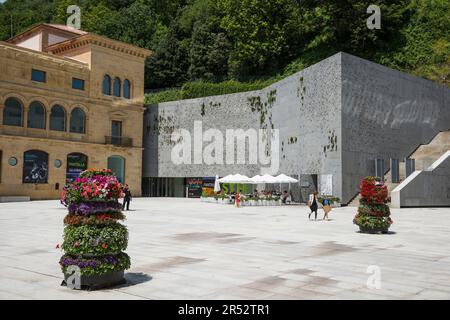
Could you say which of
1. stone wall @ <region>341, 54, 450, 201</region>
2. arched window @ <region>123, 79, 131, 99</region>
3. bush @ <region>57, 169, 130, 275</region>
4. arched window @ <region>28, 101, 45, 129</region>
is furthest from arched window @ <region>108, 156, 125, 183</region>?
bush @ <region>57, 169, 130, 275</region>

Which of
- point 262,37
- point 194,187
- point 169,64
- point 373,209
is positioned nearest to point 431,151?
point 194,187

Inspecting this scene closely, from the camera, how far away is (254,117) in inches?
1779

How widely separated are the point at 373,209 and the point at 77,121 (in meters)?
36.3

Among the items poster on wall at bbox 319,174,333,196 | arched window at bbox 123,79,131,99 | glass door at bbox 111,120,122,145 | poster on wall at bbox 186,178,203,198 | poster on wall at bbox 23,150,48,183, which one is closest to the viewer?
poster on wall at bbox 319,174,333,196

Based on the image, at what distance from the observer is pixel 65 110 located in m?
45.1

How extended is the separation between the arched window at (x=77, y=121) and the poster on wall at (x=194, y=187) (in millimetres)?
12431

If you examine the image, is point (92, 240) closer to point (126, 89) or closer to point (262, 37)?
point (126, 89)

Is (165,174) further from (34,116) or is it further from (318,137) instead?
(318,137)

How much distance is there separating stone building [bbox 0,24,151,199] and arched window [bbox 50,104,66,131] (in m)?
0.09

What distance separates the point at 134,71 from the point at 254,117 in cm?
1576

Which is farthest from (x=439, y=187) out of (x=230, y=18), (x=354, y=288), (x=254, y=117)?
(x=230, y=18)

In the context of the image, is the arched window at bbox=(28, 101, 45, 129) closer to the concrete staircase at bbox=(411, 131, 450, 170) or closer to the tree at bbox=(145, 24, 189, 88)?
the tree at bbox=(145, 24, 189, 88)

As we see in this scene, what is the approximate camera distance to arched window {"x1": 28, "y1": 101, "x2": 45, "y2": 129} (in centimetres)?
4234

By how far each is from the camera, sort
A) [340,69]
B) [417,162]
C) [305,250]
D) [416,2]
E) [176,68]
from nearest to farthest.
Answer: [305,250] < [340,69] < [417,162] < [416,2] < [176,68]
